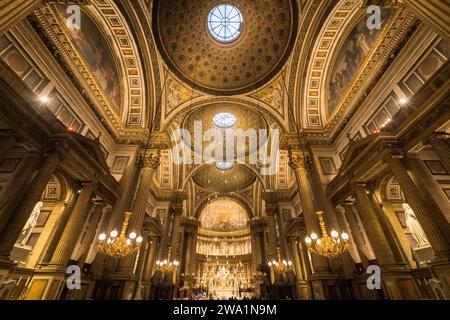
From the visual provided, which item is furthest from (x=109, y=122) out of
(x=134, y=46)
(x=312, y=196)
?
Answer: (x=312, y=196)

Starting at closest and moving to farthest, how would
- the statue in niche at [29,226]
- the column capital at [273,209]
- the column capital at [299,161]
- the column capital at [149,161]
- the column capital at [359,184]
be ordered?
1. the statue in niche at [29,226]
2. the column capital at [359,184]
3. the column capital at [149,161]
4. the column capital at [299,161]
5. the column capital at [273,209]

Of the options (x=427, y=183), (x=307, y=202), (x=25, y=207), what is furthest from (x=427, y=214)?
(x=25, y=207)

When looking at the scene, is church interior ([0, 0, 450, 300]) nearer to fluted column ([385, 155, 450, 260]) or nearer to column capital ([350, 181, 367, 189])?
fluted column ([385, 155, 450, 260])

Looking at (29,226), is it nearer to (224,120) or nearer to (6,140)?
(6,140)

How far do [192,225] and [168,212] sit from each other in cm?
715

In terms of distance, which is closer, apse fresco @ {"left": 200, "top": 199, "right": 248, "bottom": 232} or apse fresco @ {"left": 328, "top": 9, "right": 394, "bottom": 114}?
apse fresco @ {"left": 328, "top": 9, "right": 394, "bottom": 114}

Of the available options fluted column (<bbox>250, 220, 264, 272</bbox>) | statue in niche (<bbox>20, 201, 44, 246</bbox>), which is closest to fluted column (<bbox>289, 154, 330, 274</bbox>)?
statue in niche (<bbox>20, 201, 44, 246</bbox>)

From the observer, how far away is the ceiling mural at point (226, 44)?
12.8m

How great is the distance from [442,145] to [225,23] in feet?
45.2

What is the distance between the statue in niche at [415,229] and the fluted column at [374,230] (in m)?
1.01

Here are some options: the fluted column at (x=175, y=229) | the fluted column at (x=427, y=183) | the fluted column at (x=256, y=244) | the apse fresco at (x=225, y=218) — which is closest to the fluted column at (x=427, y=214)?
the fluted column at (x=427, y=183)

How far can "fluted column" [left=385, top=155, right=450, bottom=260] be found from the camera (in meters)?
5.71

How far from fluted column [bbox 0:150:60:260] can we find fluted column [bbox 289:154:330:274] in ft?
35.7

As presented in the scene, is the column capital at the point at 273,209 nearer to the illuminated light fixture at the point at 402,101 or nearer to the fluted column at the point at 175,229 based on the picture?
the fluted column at the point at 175,229
